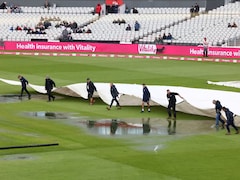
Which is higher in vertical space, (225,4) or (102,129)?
(225,4)

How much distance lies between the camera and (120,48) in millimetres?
71312

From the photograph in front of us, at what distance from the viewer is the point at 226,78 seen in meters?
49.8

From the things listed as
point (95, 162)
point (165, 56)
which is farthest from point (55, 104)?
point (165, 56)

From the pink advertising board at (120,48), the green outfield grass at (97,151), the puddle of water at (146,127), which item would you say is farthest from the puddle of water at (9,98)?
the pink advertising board at (120,48)

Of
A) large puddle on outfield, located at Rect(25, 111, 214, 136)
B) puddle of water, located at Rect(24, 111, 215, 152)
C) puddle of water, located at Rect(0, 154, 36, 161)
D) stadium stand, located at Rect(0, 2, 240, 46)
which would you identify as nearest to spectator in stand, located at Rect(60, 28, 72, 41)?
stadium stand, located at Rect(0, 2, 240, 46)

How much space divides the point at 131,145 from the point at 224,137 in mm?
4026

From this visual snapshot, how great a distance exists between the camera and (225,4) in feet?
271

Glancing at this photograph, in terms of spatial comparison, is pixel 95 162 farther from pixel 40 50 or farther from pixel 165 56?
pixel 40 50

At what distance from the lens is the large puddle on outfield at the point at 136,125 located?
2990cm

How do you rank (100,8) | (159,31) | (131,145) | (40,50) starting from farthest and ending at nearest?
(100,8) → (159,31) → (40,50) → (131,145)

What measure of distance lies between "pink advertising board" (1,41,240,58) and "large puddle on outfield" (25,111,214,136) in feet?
107

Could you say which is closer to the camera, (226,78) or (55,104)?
(55,104)

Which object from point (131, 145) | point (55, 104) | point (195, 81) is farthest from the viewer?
point (195, 81)

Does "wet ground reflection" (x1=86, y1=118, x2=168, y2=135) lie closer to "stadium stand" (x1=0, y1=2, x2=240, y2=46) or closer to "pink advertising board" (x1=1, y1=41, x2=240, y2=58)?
"pink advertising board" (x1=1, y1=41, x2=240, y2=58)
